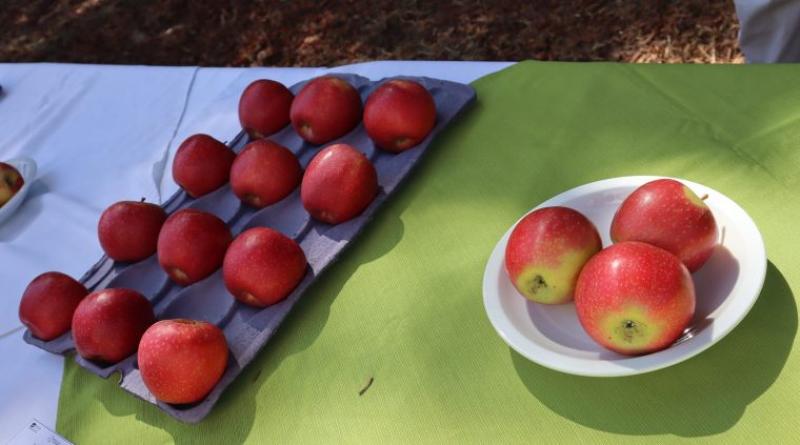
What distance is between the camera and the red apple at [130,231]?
0.92 meters

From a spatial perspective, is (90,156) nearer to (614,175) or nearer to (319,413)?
(319,413)

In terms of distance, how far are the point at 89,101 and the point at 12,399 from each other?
0.69 m

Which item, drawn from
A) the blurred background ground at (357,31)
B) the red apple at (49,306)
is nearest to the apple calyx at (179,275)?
the red apple at (49,306)

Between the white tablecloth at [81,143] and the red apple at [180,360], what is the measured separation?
0.19 meters

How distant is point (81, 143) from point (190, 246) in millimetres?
553

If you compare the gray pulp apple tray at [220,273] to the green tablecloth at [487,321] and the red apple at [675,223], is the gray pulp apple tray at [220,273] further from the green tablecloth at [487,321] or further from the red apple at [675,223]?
the red apple at [675,223]

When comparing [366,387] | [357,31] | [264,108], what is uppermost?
[264,108]

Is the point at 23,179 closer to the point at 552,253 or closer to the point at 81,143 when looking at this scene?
the point at 81,143

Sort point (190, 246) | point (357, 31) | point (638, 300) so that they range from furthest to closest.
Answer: point (357, 31) < point (190, 246) < point (638, 300)

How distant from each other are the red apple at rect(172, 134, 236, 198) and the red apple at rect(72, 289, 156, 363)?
23 centimetres

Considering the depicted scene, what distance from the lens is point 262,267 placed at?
77 centimetres

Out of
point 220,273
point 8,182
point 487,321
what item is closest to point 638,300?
point 487,321

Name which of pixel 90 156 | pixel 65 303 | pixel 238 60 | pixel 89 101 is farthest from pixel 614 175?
pixel 238 60

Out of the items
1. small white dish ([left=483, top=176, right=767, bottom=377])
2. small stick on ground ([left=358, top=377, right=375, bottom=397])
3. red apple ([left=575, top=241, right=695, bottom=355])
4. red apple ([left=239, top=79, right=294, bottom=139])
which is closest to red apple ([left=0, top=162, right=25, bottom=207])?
red apple ([left=239, top=79, right=294, bottom=139])
